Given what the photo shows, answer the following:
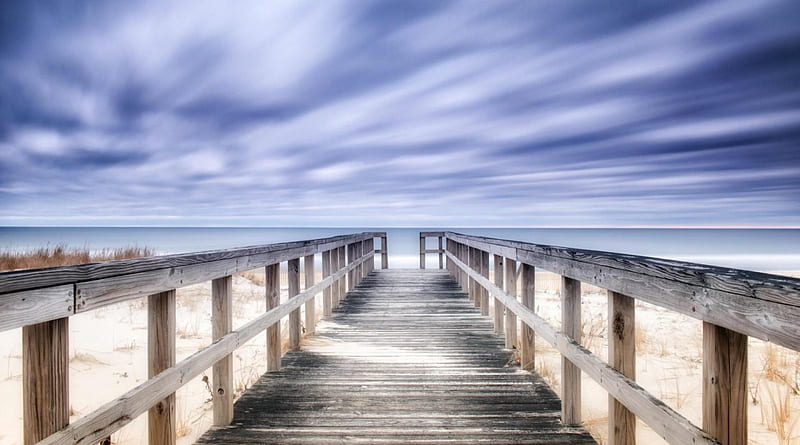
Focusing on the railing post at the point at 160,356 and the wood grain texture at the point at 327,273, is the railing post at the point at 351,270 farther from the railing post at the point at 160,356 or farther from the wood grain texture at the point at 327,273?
the railing post at the point at 160,356

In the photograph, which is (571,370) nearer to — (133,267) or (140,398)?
(140,398)

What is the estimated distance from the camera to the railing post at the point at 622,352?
86.2 inches

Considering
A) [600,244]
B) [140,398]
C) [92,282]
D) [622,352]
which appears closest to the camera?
[92,282]

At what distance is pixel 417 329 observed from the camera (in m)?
5.72

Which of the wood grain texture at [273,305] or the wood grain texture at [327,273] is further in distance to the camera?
the wood grain texture at [327,273]

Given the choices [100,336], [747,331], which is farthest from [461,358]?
[100,336]

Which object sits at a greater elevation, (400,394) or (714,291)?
(714,291)

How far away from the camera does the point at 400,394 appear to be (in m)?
3.47

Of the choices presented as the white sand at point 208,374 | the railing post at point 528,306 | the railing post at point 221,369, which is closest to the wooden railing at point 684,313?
the railing post at point 528,306

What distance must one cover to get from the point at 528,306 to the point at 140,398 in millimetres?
2976

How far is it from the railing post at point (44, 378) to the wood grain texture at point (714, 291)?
225 cm

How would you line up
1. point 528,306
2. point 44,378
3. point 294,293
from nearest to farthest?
point 44,378 < point 528,306 < point 294,293

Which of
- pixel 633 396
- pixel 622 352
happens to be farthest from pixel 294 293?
pixel 633 396

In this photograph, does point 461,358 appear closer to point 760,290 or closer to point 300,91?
point 760,290
